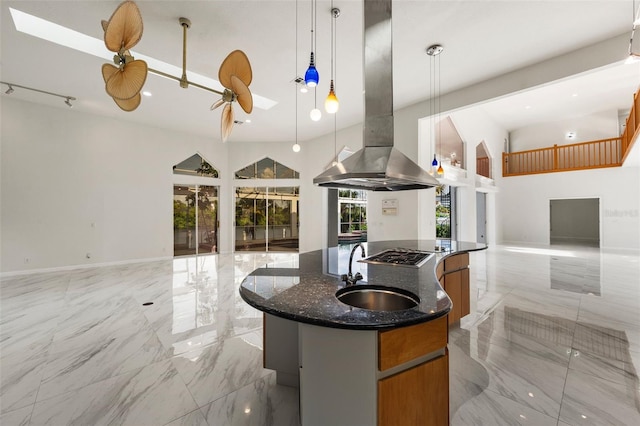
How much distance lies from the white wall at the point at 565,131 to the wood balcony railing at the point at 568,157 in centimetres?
107

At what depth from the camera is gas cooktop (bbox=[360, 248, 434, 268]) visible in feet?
7.54

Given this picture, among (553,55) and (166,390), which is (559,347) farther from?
(553,55)

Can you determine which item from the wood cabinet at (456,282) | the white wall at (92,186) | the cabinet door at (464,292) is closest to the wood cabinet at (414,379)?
the wood cabinet at (456,282)

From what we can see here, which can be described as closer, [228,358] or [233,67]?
[228,358]

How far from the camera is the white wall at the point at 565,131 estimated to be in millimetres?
10211

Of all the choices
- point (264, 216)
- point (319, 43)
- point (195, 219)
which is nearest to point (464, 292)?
point (319, 43)

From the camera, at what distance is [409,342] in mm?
1217

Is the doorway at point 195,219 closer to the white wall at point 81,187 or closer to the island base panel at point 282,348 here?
the white wall at point 81,187

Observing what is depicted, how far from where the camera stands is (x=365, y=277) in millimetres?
1874

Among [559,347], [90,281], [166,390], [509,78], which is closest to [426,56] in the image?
[509,78]

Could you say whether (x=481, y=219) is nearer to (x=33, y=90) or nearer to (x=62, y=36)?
(x=62, y=36)

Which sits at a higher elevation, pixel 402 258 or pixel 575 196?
pixel 575 196

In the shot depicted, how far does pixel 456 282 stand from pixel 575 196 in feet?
34.4

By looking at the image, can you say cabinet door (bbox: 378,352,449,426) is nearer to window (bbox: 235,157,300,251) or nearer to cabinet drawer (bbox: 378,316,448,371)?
cabinet drawer (bbox: 378,316,448,371)
